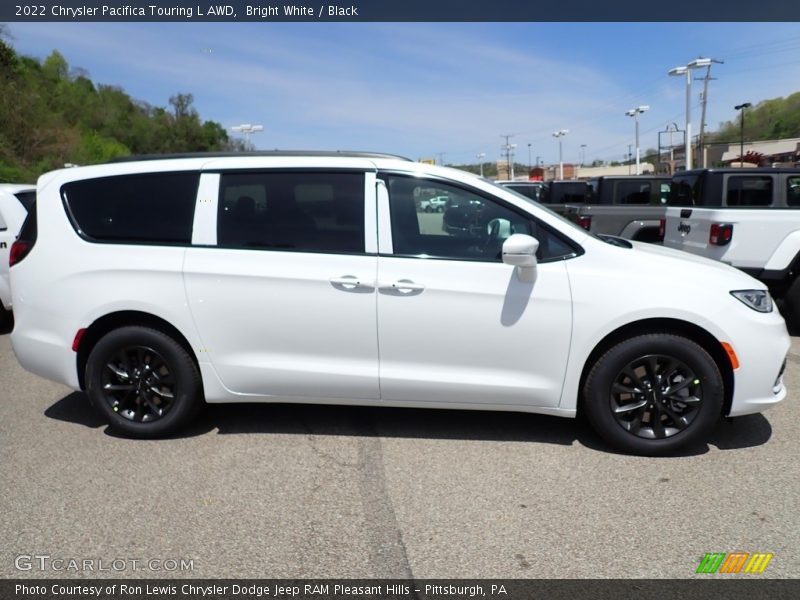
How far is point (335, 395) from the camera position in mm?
4094

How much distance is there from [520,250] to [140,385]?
104 inches

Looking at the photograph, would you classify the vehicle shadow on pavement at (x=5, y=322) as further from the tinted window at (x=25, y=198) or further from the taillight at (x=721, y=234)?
the taillight at (x=721, y=234)

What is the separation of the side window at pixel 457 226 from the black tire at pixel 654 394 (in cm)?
74

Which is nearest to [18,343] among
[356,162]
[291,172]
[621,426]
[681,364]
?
[291,172]

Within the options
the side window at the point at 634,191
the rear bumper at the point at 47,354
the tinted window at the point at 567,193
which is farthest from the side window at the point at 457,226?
the tinted window at the point at 567,193

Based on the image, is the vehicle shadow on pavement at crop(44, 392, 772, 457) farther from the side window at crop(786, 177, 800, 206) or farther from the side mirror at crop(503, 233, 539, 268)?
the side window at crop(786, 177, 800, 206)

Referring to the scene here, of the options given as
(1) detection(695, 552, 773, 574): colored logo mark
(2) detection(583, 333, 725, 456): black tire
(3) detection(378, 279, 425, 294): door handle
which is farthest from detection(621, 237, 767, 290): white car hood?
(1) detection(695, 552, 773, 574): colored logo mark

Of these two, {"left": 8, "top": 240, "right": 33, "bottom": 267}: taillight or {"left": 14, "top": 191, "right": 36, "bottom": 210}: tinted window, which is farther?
{"left": 14, "top": 191, "right": 36, "bottom": 210}: tinted window

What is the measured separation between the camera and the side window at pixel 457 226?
3928 millimetres

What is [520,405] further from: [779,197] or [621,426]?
[779,197]

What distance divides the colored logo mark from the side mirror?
1.76 metres

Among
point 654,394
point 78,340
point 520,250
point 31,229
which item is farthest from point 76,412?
point 654,394

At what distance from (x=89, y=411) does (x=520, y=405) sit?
326 cm

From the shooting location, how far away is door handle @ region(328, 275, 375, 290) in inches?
153
